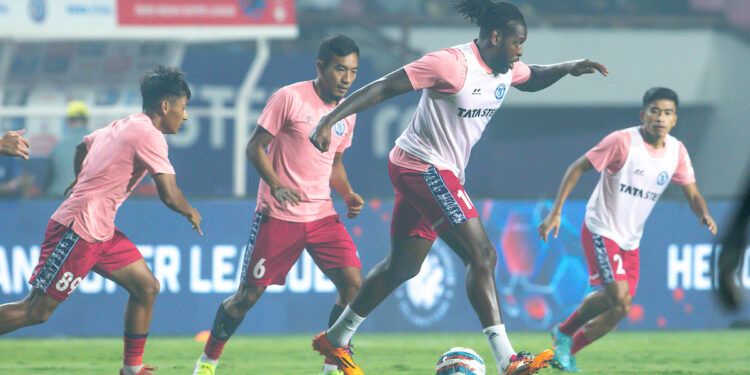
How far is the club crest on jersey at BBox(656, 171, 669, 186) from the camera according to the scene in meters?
7.08

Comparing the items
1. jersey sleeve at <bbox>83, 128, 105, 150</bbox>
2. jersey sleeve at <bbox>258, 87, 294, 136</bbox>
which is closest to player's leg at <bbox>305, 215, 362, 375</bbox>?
jersey sleeve at <bbox>258, 87, 294, 136</bbox>

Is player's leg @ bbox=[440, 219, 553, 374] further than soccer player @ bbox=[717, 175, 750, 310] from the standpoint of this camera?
Yes

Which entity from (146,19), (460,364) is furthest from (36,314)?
(146,19)

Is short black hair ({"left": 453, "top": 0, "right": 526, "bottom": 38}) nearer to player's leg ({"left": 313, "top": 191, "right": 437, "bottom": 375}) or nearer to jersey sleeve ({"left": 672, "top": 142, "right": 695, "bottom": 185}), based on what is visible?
player's leg ({"left": 313, "top": 191, "right": 437, "bottom": 375})

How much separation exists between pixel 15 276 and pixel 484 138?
9.19 metres

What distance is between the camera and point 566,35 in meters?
18.3

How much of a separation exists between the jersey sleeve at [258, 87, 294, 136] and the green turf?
1.73 m

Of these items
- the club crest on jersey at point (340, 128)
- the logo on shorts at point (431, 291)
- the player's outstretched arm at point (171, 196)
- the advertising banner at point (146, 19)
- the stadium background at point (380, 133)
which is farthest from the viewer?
the advertising banner at point (146, 19)

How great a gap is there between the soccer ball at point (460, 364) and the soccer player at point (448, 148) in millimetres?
320

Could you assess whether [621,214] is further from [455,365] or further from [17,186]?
[17,186]

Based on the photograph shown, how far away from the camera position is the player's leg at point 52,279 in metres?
5.20

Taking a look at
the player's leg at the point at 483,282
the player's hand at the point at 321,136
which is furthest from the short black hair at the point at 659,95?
the player's hand at the point at 321,136

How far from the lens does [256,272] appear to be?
5762 mm

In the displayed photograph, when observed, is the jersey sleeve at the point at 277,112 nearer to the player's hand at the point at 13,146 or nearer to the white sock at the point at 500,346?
the player's hand at the point at 13,146
